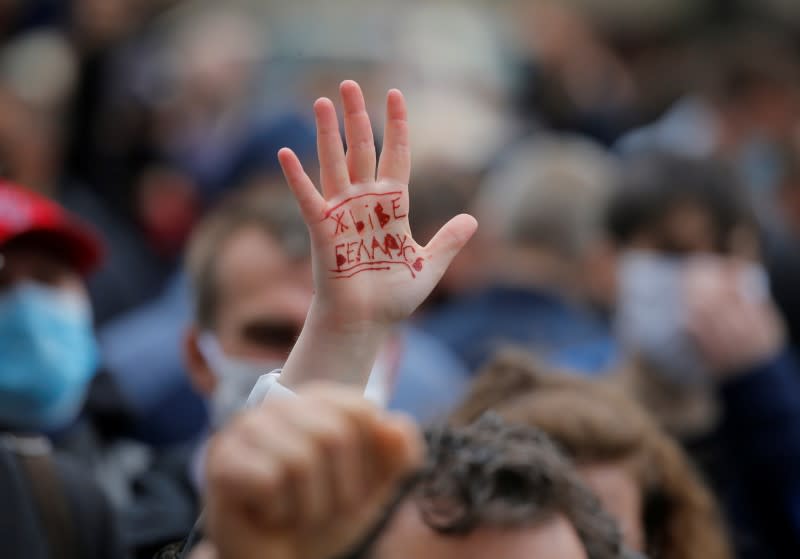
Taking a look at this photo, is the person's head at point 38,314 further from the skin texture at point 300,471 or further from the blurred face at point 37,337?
the skin texture at point 300,471

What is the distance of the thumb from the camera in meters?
1.92

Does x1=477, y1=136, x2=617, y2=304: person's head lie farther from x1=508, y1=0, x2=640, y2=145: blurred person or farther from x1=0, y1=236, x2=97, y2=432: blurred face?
x1=508, y1=0, x2=640, y2=145: blurred person

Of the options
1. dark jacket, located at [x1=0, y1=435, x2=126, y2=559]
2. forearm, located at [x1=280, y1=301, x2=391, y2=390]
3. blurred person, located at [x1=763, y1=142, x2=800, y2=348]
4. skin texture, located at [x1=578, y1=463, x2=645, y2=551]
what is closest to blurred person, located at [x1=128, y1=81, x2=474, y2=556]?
forearm, located at [x1=280, y1=301, x2=391, y2=390]

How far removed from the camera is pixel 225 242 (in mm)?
3547

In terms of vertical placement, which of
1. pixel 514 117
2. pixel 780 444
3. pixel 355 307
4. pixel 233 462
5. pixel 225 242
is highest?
pixel 514 117

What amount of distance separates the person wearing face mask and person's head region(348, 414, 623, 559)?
88 cm

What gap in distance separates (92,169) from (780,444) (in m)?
4.07

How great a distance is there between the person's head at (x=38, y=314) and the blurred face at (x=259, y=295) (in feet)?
1.16

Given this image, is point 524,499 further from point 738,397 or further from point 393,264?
point 738,397

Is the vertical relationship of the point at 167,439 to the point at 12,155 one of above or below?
below

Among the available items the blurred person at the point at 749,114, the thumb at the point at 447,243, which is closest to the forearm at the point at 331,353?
the thumb at the point at 447,243

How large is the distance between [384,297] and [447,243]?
14 cm

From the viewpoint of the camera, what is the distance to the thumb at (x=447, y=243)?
1.92 meters

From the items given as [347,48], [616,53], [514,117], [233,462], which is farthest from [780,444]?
[616,53]
